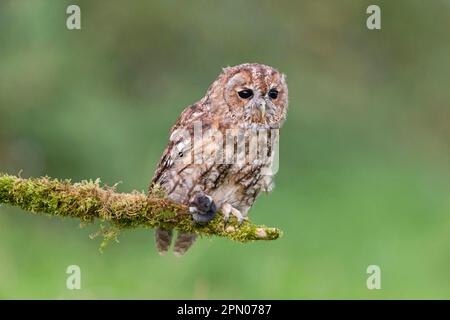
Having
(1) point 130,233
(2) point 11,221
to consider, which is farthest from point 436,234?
(2) point 11,221

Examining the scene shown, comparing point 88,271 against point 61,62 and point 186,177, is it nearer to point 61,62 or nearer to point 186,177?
point 61,62

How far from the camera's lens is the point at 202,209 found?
342 centimetres

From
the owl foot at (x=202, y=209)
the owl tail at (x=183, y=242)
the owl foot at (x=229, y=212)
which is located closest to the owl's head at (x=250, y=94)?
the owl foot at (x=229, y=212)

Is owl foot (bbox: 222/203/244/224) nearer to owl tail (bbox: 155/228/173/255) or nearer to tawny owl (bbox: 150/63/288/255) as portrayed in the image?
tawny owl (bbox: 150/63/288/255)

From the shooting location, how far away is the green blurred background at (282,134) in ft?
22.6

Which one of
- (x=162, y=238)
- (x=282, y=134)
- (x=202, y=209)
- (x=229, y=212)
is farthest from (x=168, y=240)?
(x=282, y=134)

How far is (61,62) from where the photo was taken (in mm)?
7965

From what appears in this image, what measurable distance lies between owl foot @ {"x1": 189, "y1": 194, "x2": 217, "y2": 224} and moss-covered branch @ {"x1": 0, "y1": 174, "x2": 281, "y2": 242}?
37 mm

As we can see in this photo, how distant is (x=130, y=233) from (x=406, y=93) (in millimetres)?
3530

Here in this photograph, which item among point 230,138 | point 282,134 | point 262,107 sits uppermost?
point 282,134

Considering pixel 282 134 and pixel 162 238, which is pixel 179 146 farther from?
pixel 282 134

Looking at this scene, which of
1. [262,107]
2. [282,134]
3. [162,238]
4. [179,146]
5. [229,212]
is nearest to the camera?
[229,212]

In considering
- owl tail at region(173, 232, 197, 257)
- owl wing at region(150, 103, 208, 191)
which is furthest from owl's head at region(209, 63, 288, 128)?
owl tail at region(173, 232, 197, 257)

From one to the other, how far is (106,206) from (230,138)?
3.28ft
